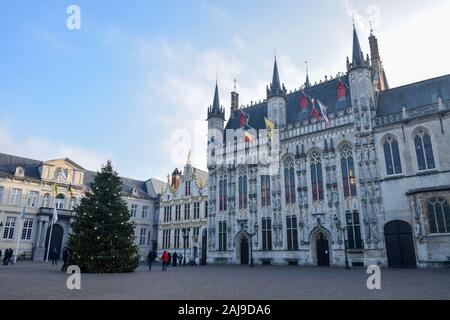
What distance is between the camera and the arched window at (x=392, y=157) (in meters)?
29.7

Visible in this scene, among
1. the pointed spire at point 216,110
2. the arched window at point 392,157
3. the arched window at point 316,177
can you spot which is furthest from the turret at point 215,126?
the arched window at point 392,157

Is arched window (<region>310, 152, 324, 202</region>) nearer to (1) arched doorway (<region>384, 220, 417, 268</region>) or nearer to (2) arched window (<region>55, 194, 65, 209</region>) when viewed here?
(1) arched doorway (<region>384, 220, 417, 268</region>)

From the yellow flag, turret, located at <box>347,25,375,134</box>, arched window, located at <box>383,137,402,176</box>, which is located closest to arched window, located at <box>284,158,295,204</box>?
the yellow flag

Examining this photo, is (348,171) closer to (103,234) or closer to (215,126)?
(215,126)

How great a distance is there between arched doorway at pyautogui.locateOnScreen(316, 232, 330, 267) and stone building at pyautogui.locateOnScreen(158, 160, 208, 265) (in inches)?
657

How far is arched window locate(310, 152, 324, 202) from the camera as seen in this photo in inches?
1303

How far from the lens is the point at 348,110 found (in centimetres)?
3325

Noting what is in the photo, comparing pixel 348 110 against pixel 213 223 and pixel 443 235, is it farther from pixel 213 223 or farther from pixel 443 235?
pixel 213 223

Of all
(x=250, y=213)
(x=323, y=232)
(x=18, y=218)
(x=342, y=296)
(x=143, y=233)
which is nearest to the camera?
(x=342, y=296)

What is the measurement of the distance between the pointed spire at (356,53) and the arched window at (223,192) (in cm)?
2064

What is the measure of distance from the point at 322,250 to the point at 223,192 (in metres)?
14.9

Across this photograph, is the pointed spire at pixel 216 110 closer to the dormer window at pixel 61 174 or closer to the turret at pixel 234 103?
the turret at pixel 234 103
